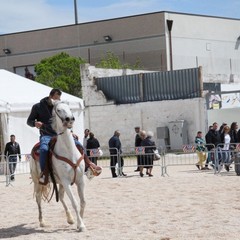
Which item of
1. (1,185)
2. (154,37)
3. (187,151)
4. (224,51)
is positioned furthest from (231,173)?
(224,51)

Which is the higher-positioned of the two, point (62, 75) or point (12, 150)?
point (62, 75)

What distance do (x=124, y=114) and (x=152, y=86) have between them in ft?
7.46

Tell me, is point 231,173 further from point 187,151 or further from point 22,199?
point 22,199

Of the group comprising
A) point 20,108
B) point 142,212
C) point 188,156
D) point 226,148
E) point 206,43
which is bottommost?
point 142,212

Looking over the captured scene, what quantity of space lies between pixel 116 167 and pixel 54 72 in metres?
28.2

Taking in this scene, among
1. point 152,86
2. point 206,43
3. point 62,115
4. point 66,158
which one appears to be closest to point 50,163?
point 66,158

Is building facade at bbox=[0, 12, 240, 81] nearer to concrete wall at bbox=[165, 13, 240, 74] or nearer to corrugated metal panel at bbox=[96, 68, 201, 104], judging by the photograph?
concrete wall at bbox=[165, 13, 240, 74]

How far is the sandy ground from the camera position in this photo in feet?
35.1

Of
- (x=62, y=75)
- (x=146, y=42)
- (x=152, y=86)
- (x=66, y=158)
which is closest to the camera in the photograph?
(x=66, y=158)

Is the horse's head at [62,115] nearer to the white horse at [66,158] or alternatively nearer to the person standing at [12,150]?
the white horse at [66,158]

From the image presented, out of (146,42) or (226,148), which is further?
(146,42)

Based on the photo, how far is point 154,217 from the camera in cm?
1234

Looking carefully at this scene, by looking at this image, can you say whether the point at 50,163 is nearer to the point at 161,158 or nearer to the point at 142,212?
the point at 142,212

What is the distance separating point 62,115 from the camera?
11.1m
